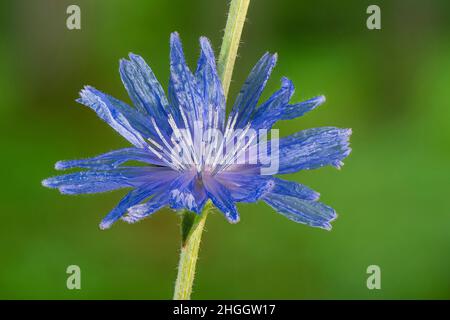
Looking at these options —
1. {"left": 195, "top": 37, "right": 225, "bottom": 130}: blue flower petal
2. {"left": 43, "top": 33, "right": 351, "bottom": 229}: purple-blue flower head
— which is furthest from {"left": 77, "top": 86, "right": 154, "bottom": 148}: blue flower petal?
{"left": 195, "top": 37, "right": 225, "bottom": 130}: blue flower petal

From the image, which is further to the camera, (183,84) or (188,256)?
(183,84)

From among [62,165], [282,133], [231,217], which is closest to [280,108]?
[231,217]

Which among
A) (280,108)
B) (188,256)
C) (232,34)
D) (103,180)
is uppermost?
→ (232,34)

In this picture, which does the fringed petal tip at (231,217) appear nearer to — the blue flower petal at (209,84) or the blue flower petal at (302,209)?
the blue flower petal at (302,209)

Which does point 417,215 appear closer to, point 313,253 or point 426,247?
point 426,247

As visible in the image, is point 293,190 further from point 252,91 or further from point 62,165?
point 62,165

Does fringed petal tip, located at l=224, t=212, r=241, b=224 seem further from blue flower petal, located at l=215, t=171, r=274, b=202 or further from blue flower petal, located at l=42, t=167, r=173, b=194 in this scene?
blue flower petal, located at l=42, t=167, r=173, b=194

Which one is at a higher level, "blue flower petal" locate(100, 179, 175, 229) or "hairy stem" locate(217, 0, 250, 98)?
"hairy stem" locate(217, 0, 250, 98)
